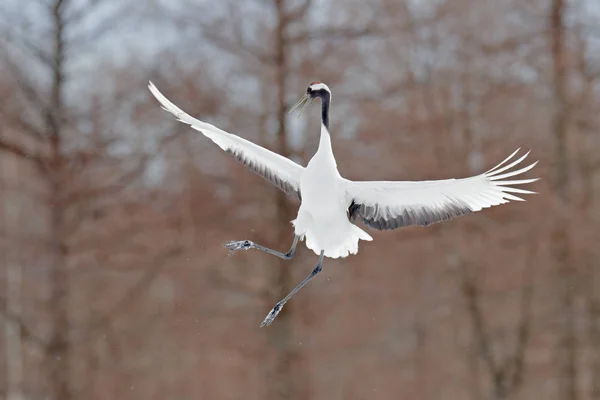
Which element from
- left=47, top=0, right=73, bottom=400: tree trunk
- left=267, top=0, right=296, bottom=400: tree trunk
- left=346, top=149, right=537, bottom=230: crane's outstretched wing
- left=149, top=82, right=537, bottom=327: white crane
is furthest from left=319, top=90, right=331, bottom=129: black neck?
left=47, top=0, right=73, bottom=400: tree trunk

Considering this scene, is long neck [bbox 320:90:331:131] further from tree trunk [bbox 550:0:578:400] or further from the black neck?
tree trunk [bbox 550:0:578:400]

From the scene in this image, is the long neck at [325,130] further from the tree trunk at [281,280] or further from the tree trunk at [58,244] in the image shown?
the tree trunk at [58,244]

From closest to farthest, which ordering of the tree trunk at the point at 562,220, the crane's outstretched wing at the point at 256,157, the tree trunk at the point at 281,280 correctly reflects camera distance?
the crane's outstretched wing at the point at 256,157 → the tree trunk at the point at 281,280 → the tree trunk at the point at 562,220

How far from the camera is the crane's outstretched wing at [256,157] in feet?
5.41

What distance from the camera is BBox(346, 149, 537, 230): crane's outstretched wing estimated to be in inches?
59.7

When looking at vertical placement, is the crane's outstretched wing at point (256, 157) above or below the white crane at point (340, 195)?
above

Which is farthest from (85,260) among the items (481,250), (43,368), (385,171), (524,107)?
(524,107)

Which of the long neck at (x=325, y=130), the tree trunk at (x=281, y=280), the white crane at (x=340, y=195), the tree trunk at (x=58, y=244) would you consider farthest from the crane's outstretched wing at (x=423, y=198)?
the tree trunk at (x=58, y=244)

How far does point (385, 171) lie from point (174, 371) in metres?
1.61

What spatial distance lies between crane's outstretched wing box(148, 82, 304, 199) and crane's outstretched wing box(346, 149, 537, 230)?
0.52ft

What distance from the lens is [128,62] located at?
4105 millimetres

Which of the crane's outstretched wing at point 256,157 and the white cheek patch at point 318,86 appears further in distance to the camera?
the crane's outstretched wing at point 256,157

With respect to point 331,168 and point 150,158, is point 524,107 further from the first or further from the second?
point 331,168

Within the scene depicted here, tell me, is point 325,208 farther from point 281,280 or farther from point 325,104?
point 281,280
